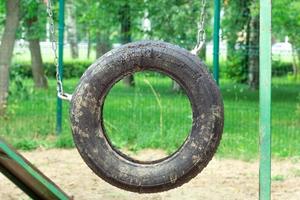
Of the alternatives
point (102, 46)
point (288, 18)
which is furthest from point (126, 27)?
point (288, 18)

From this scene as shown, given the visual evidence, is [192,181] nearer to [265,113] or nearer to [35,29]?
[265,113]

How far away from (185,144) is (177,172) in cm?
18

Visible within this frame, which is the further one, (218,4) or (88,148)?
(218,4)

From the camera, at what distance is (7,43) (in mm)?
10562

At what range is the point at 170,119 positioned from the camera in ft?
35.8

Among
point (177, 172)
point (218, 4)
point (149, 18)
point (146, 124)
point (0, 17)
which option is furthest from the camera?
point (149, 18)

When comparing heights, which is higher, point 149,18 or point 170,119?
point 149,18

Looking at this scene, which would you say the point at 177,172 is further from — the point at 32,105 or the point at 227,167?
the point at 32,105

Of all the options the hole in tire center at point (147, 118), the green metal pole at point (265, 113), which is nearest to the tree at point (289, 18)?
the hole in tire center at point (147, 118)

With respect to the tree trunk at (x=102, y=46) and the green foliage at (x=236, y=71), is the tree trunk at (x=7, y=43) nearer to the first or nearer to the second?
the tree trunk at (x=102, y=46)

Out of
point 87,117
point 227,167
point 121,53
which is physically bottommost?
point 227,167

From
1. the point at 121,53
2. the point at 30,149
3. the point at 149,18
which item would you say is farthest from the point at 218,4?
the point at 149,18

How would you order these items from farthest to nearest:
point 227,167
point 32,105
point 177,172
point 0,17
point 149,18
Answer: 1. point 149,18
2. point 0,17
3. point 32,105
4. point 227,167
5. point 177,172

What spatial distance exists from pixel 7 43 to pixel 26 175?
6262mm
